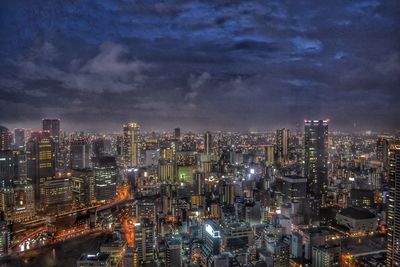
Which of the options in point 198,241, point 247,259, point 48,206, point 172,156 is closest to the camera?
point 247,259

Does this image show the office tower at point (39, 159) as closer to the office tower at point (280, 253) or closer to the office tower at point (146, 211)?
the office tower at point (146, 211)

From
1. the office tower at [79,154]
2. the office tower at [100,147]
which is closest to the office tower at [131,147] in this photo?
the office tower at [100,147]

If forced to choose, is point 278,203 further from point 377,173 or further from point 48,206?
point 48,206

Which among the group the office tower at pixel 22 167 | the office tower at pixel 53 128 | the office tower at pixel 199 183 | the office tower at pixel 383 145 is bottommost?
the office tower at pixel 199 183

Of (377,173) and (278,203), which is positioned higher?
(377,173)

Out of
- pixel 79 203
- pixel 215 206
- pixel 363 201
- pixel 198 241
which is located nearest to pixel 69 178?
pixel 79 203

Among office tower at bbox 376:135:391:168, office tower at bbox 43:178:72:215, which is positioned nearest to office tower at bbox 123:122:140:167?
office tower at bbox 43:178:72:215

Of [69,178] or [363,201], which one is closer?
[363,201]

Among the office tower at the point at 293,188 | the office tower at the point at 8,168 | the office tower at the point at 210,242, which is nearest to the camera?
the office tower at the point at 210,242
